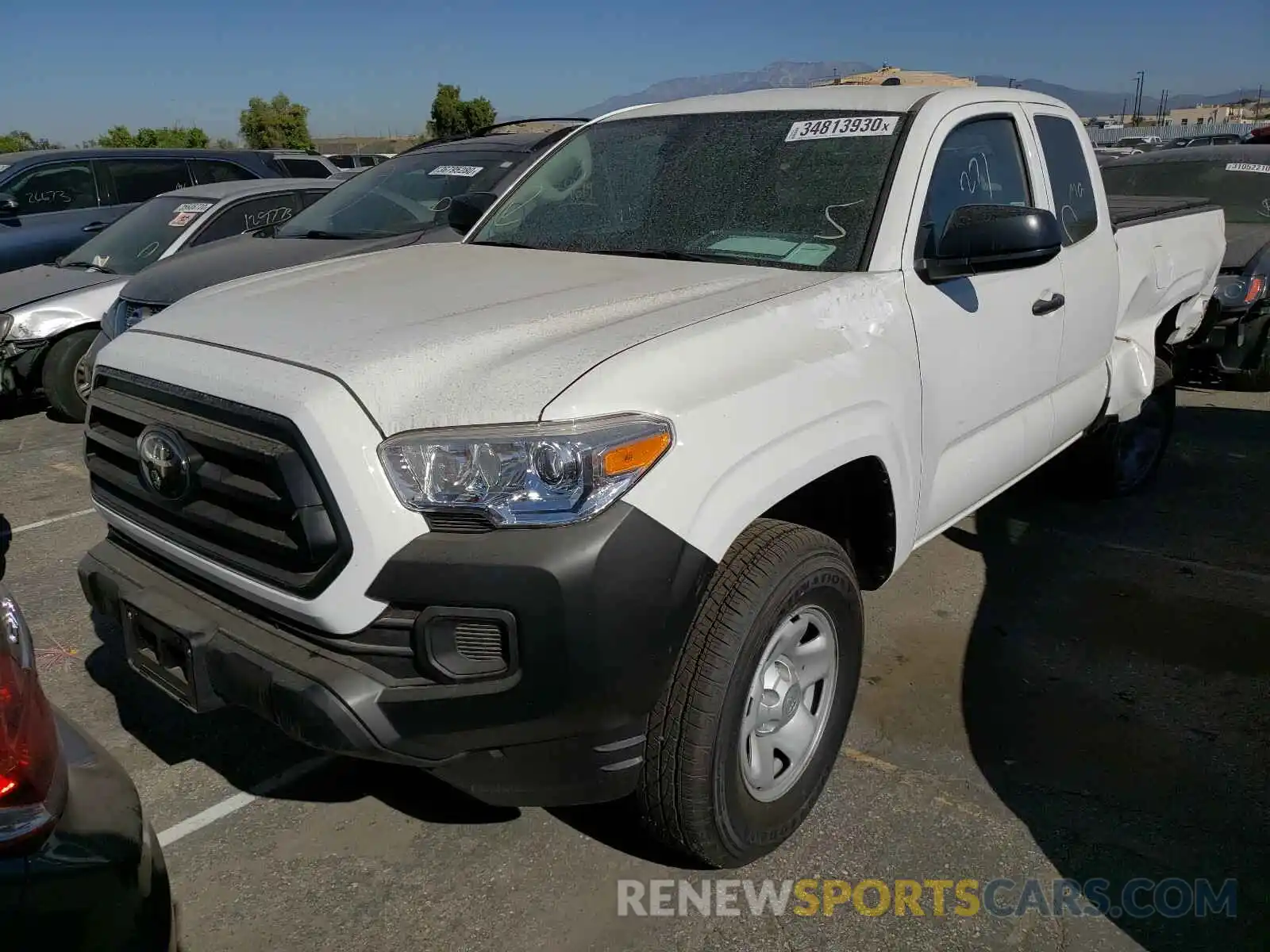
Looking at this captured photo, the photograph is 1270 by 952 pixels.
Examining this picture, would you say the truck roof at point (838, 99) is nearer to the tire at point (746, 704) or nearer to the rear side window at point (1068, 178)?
the rear side window at point (1068, 178)

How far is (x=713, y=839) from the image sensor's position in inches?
96.0

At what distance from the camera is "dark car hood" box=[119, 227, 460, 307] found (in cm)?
596

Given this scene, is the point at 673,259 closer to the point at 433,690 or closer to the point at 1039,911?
the point at 433,690

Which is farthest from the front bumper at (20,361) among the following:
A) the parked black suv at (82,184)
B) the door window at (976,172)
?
the door window at (976,172)

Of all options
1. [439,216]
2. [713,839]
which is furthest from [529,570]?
[439,216]

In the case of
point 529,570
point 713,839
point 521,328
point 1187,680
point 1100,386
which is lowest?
point 1187,680

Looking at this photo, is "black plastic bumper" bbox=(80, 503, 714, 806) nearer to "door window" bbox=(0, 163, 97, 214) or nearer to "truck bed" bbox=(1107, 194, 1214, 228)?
"truck bed" bbox=(1107, 194, 1214, 228)

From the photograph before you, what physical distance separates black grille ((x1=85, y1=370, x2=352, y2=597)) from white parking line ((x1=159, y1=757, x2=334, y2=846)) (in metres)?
0.90

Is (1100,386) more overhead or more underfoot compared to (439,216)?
more underfoot

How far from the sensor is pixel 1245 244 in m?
7.14

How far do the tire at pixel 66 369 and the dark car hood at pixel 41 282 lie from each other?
40 cm

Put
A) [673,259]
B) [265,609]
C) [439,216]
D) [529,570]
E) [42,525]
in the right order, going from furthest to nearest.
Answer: [439,216], [42,525], [673,259], [265,609], [529,570]

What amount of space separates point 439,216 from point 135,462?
162 inches

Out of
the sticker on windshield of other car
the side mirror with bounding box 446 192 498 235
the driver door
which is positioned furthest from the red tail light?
the sticker on windshield of other car
